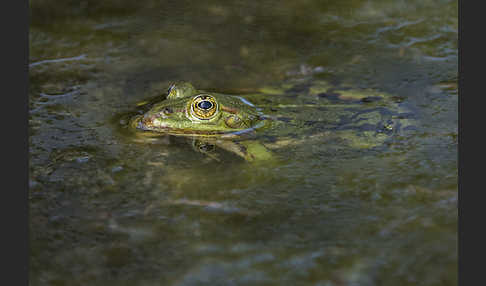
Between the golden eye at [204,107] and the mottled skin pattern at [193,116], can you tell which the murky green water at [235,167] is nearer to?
the mottled skin pattern at [193,116]

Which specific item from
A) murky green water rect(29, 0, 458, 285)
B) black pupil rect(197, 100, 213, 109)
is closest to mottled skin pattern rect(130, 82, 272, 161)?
black pupil rect(197, 100, 213, 109)

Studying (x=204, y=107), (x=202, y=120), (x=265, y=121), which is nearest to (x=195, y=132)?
(x=202, y=120)

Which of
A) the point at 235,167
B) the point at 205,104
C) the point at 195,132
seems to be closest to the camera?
the point at 235,167

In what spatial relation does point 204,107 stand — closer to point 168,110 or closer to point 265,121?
point 168,110

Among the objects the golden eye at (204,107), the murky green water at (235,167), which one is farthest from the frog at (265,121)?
the murky green water at (235,167)

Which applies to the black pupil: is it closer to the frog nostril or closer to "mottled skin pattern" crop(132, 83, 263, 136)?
"mottled skin pattern" crop(132, 83, 263, 136)

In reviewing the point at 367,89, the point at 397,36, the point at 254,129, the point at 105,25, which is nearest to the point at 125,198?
the point at 254,129
